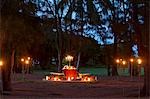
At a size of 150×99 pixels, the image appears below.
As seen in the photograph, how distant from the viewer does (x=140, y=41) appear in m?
27.0

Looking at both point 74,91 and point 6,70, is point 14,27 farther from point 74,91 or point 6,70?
point 74,91

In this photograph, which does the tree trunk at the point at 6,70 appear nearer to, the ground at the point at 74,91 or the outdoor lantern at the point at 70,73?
the ground at the point at 74,91

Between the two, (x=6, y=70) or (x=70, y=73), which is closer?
(x=6, y=70)

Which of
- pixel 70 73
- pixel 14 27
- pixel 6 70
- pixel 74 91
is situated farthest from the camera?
pixel 70 73

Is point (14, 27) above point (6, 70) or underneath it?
above

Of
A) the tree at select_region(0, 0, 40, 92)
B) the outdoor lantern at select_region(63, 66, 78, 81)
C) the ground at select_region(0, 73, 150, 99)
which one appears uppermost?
the tree at select_region(0, 0, 40, 92)

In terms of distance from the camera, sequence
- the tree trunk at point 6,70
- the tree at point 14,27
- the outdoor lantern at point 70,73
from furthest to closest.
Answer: the outdoor lantern at point 70,73
the tree trunk at point 6,70
the tree at point 14,27

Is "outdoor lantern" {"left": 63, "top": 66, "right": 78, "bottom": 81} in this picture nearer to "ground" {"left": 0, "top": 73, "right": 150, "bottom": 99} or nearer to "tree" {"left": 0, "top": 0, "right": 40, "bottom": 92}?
"ground" {"left": 0, "top": 73, "right": 150, "bottom": 99}

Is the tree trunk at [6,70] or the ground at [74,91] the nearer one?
the ground at [74,91]

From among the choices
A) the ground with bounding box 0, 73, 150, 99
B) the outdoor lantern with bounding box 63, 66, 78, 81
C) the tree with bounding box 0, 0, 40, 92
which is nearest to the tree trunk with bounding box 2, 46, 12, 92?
the tree with bounding box 0, 0, 40, 92

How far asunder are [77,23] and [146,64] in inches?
1196

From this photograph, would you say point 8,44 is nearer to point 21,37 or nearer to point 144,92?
point 21,37

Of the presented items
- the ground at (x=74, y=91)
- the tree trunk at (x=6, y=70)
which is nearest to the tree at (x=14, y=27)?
the tree trunk at (x=6, y=70)

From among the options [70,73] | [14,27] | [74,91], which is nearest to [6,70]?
[74,91]
